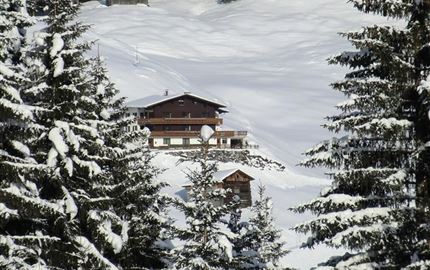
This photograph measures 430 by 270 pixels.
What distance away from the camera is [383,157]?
12852mm

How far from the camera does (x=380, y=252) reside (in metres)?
12.9

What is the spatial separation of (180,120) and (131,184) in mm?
53227

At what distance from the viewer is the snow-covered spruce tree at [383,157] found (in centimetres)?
1241

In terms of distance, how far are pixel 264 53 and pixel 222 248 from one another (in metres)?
133

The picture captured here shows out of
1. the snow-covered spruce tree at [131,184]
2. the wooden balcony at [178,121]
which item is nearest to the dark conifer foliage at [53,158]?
the snow-covered spruce tree at [131,184]

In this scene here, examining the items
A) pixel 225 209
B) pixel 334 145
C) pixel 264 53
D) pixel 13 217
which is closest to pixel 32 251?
pixel 13 217

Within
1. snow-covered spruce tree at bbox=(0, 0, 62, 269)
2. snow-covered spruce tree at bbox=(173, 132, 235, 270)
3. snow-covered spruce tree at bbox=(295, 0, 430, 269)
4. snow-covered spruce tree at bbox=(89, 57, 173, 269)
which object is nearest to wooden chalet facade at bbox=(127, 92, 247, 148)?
snow-covered spruce tree at bbox=(89, 57, 173, 269)

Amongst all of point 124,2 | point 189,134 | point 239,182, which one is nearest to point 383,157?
point 239,182

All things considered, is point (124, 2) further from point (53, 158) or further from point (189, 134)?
point (53, 158)

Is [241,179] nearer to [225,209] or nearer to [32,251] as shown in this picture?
[225,209]

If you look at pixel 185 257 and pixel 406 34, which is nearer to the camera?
pixel 406 34

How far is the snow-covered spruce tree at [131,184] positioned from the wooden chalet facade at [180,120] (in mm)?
45616

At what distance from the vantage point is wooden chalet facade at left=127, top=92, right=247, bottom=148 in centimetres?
7225

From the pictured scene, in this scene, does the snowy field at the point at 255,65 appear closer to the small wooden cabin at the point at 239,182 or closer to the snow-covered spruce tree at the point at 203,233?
the small wooden cabin at the point at 239,182
